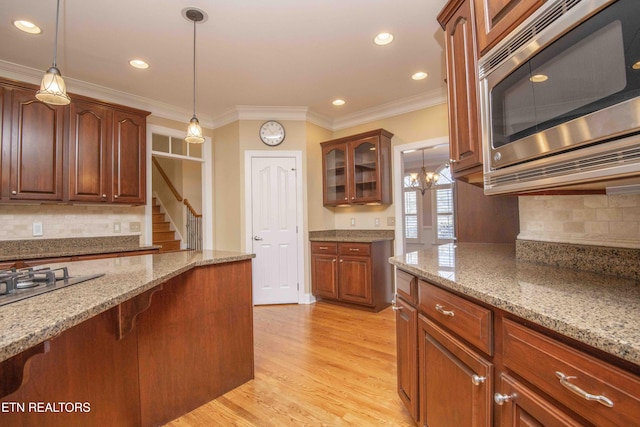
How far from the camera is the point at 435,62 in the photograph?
3.04 metres

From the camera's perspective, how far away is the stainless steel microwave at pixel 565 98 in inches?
27.1

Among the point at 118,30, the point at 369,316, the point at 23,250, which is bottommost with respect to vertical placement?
the point at 369,316

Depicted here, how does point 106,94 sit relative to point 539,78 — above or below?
above

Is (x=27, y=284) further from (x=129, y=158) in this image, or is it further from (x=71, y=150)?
(x=129, y=158)

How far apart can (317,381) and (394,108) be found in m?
3.43

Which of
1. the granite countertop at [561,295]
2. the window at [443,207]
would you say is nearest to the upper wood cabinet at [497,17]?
the granite countertop at [561,295]

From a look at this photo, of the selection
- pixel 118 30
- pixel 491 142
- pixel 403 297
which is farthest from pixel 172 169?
pixel 491 142

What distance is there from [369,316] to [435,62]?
110 inches

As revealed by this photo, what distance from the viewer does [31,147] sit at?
2828 millimetres

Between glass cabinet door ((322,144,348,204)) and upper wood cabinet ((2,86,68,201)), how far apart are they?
3022 millimetres

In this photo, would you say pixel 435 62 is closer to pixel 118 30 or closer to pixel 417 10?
pixel 417 10

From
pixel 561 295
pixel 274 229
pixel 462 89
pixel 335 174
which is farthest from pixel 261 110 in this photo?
pixel 561 295

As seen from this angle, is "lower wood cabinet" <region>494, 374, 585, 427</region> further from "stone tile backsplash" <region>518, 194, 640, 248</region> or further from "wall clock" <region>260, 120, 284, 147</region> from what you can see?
"wall clock" <region>260, 120, 284, 147</region>

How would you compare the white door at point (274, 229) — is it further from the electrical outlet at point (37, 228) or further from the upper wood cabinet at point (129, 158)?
the electrical outlet at point (37, 228)
